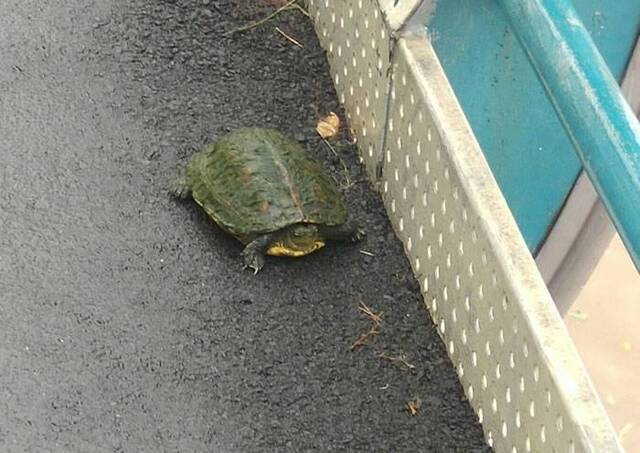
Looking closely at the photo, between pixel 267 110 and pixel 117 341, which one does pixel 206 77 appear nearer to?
pixel 267 110

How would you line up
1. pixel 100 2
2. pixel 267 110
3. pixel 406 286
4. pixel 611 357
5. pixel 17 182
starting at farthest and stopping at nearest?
pixel 611 357
pixel 100 2
pixel 267 110
pixel 17 182
pixel 406 286

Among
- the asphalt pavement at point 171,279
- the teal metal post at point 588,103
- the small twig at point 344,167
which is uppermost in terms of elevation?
the teal metal post at point 588,103

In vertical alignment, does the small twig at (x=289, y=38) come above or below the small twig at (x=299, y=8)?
below

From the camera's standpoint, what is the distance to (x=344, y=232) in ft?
7.29

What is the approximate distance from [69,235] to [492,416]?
103cm

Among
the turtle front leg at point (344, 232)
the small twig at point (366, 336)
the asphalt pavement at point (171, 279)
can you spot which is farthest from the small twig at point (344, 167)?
the small twig at point (366, 336)

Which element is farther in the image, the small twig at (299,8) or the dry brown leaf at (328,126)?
the small twig at (299,8)

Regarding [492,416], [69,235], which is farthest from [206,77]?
[492,416]

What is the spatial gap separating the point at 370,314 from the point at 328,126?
1.95 feet

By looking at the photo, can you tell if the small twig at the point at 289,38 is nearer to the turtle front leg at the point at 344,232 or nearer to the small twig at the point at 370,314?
the turtle front leg at the point at 344,232

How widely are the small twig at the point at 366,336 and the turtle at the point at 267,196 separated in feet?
0.84

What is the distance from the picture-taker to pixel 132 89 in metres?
2.53

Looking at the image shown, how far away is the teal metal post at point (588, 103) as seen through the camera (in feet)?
3.97

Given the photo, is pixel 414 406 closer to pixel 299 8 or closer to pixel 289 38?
pixel 289 38
